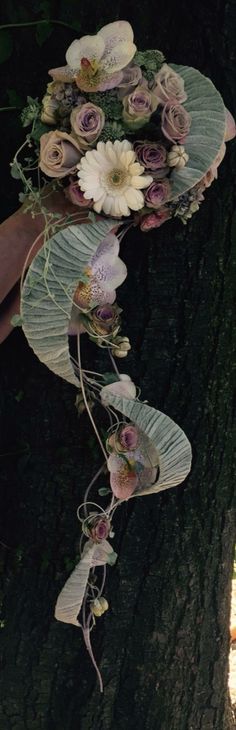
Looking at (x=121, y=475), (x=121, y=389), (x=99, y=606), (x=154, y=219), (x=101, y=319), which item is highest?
(x=154, y=219)

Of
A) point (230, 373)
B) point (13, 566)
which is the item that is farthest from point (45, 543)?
point (230, 373)

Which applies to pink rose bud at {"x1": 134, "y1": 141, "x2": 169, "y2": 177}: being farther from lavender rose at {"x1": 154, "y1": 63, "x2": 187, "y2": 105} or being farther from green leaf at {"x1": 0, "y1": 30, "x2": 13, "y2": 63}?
green leaf at {"x1": 0, "y1": 30, "x2": 13, "y2": 63}

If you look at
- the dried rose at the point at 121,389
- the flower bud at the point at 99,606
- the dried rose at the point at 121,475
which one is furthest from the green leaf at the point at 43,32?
the flower bud at the point at 99,606

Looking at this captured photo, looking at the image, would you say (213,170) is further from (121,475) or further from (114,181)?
(121,475)

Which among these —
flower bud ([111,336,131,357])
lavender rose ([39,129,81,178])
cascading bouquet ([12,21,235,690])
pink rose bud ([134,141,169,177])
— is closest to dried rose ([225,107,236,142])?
cascading bouquet ([12,21,235,690])

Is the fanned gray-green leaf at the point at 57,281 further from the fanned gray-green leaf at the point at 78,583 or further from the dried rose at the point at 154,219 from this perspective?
the fanned gray-green leaf at the point at 78,583

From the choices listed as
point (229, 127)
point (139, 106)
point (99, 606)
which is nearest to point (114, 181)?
point (139, 106)
